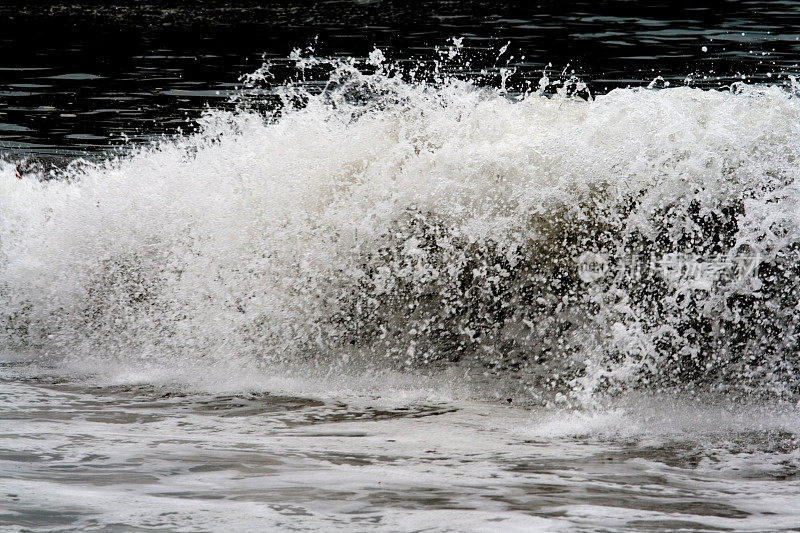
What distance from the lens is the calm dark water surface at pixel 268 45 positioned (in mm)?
15328

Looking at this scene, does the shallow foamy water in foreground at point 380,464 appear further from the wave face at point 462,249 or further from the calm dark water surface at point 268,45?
the calm dark water surface at point 268,45

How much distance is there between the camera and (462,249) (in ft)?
19.7

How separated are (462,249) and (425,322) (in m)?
0.47

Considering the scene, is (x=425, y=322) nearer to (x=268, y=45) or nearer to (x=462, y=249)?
(x=462, y=249)

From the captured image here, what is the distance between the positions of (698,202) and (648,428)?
141cm

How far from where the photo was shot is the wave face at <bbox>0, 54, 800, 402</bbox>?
17.9ft

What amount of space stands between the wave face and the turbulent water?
0.01 m

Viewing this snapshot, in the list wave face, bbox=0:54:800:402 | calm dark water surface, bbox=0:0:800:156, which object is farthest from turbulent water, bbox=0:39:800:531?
calm dark water surface, bbox=0:0:800:156

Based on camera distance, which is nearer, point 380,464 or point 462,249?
point 380,464

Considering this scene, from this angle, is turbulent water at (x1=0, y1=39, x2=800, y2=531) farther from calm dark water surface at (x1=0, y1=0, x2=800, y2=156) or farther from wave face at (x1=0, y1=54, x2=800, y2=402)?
calm dark water surface at (x1=0, y1=0, x2=800, y2=156)

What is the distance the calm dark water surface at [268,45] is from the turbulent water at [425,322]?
5916 millimetres

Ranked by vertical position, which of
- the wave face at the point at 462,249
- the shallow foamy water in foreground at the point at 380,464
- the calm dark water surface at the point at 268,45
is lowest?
the shallow foamy water in foreground at the point at 380,464

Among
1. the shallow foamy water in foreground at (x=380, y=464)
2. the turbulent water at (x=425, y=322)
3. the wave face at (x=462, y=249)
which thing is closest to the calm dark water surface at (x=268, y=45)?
the wave face at (x=462, y=249)

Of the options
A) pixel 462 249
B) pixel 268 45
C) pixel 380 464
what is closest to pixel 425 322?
pixel 462 249
